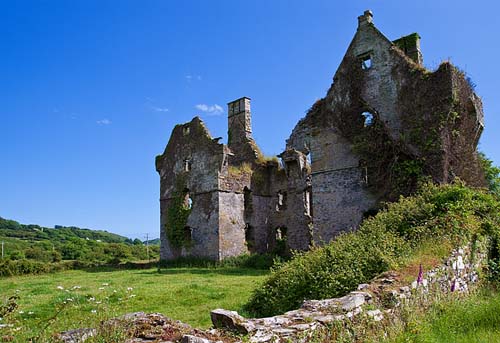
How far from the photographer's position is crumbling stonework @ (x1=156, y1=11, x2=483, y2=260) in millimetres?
16109

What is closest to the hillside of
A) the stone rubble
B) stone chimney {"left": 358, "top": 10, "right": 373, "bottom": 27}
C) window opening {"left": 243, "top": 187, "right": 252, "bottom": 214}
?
window opening {"left": 243, "top": 187, "right": 252, "bottom": 214}

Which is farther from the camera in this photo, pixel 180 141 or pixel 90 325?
pixel 180 141

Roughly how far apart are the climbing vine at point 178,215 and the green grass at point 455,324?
20.4m

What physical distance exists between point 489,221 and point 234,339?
8.38 metres

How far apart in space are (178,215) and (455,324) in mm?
22003

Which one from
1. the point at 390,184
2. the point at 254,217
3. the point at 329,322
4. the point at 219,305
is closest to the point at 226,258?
the point at 254,217

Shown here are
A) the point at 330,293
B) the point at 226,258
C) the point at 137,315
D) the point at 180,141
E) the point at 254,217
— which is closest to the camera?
the point at 137,315

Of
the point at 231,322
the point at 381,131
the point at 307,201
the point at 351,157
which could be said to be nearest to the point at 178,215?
the point at 307,201

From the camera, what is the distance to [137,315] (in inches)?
191

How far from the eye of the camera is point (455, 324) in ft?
20.5

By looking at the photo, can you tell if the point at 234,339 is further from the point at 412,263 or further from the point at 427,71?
the point at 427,71

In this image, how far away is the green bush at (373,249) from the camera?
313 inches

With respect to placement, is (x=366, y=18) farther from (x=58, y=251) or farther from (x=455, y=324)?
(x=58, y=251)

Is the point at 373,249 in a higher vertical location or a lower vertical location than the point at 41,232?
lower
